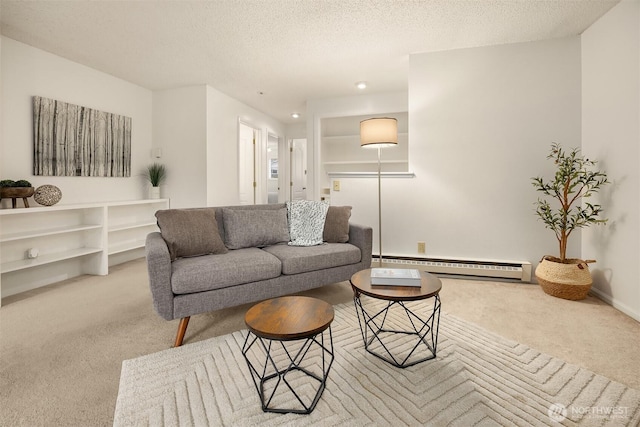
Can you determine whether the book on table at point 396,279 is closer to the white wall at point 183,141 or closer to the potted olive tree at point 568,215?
the potted olive tree at point 568,215

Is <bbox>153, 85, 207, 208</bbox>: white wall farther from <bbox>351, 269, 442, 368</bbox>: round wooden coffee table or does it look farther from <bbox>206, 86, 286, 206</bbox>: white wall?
<bbox>351, 269, 442, 368</bbox>: round wooden coffee table

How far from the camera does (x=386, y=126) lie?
10.4 feet

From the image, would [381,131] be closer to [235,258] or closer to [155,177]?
[235,258]

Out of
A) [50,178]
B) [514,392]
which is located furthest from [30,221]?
[514,392]

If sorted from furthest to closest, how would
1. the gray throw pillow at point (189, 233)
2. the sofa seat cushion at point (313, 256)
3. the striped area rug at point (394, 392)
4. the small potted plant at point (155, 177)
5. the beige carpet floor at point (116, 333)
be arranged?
the small potted plant at point (155, 177) → the sofa seat cushion at point (313, 256) → the gray throw pillow at point (189, 233) → the beige carpet floor at point (116, 333) → the striped area rug at point (394, 392)

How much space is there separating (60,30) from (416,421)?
4.16m

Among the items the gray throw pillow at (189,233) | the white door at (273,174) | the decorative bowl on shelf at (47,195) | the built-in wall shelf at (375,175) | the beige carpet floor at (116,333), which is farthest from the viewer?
the white door at (273,174)

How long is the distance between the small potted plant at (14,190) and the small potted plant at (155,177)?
1.58 metres

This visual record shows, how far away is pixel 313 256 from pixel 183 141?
10.4 ft

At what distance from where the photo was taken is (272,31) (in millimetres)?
2949

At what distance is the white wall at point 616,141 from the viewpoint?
7.79ft

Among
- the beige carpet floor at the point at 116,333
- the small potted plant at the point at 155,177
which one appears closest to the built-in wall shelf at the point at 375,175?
the beige carpet floor at the point at 116,333

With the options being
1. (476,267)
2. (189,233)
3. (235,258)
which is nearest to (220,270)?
(235,258)

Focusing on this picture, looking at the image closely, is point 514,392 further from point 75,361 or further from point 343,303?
point 75,361
